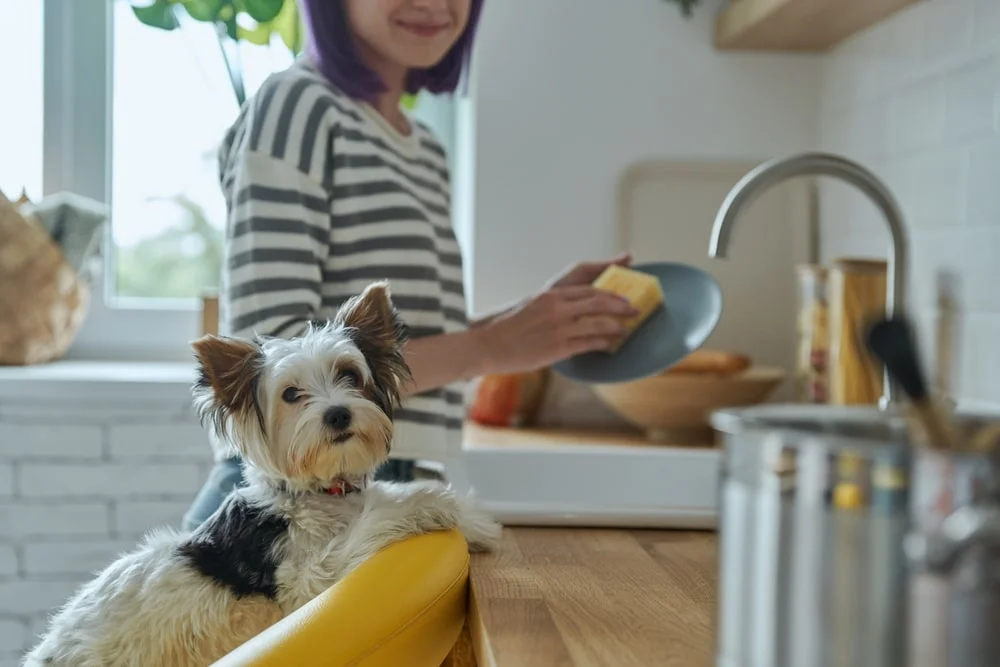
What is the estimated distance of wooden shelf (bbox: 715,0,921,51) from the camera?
5.48ft

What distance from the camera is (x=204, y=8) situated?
1984 millimetres

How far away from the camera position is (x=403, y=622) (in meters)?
0.80

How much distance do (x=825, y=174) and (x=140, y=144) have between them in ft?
5.56

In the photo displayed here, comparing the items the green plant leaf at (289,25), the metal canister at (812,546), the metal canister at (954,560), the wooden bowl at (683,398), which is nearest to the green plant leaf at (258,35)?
the green plant leaf at (289,25)

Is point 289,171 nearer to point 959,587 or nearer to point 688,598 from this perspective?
point 688,598

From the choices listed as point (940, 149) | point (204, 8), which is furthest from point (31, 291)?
point (940, 149)

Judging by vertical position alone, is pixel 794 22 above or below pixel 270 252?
above

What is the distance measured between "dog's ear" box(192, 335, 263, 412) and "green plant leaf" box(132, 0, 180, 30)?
141 centimetres

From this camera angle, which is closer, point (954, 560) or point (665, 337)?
point (954, 560)

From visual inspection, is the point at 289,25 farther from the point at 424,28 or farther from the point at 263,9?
→ the point at 424,28

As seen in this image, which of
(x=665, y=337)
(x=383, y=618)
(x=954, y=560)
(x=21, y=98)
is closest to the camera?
(x=954, y=560)

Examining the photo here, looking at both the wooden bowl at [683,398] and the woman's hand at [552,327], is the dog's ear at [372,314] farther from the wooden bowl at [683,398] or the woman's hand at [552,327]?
the wooden bowl at [683,398]

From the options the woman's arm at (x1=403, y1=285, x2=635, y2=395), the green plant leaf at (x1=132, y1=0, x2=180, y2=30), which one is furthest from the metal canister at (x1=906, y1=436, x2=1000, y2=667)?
the green plant leaf at (x1=132, y1=0, x2=180, y2=30)

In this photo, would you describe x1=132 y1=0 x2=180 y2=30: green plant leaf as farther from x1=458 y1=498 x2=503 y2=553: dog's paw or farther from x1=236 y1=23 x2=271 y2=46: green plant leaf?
x1=458 y1=498 x2=503 y2=553: dog's paw
